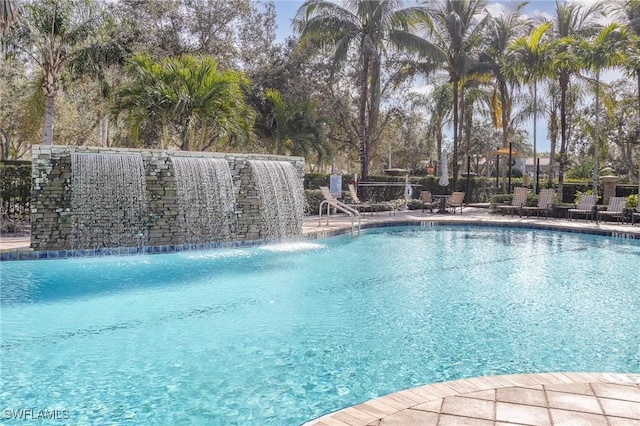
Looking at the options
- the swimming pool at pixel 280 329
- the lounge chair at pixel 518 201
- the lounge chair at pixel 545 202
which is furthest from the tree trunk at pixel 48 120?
the lounge chair at pixel 545 202

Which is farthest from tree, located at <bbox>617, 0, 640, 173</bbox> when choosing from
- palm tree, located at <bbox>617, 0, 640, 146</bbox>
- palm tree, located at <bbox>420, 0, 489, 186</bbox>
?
palm tree, located at <bbox>420, 0, 489, 186</bbox>

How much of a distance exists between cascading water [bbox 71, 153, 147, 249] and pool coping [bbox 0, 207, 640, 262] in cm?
39

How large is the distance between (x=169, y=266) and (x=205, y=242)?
2.30 metres

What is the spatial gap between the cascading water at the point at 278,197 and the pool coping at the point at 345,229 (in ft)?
1.29

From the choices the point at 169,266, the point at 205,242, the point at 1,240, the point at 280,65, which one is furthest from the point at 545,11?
the point at 1,240

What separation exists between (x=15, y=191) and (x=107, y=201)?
4.16 meters

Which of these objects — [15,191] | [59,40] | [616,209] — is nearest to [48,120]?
[59,40]

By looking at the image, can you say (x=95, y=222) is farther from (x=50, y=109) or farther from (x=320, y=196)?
(x=320, y=196)

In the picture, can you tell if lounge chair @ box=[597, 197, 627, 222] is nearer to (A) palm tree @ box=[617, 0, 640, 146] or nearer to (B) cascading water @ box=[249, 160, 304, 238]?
(A) palm tree @ box=[617, 0, 640, 146]

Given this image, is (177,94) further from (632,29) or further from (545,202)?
(632,29)

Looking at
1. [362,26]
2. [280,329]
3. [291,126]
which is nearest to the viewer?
[280,329]

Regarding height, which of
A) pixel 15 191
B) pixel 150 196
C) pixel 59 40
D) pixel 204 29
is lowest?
pixel 150 196

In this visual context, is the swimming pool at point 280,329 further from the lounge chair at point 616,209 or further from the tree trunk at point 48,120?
the tree trunk at point 48,120

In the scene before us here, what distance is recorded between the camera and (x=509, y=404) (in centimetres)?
317
